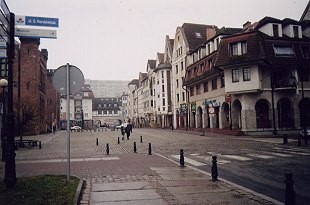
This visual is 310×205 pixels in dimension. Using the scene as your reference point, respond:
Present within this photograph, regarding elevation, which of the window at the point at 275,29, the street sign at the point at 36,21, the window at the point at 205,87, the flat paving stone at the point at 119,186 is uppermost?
the window at the point at 275,29

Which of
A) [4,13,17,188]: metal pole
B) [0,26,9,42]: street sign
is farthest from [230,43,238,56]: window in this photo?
[0,26,9,42]: street sign

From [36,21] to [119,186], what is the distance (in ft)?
16.0

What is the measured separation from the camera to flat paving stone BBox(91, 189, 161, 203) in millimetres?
6949

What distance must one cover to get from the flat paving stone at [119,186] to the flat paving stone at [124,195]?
1.14ft

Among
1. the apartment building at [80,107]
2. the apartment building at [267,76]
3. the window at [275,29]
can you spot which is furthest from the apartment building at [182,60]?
the apartment building at [80,107]

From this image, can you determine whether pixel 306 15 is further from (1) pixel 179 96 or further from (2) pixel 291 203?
(2) pixel 291 203

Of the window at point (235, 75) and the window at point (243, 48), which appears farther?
the window at point (235, 75)

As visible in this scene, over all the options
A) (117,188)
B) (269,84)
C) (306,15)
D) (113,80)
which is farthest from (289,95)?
Result: (113,80)

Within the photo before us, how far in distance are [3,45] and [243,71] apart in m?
28.3

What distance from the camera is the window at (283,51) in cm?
3249

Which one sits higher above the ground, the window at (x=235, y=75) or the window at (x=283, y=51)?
the window at (x=283, y=51)

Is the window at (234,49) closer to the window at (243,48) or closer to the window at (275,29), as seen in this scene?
the window at (243,48)

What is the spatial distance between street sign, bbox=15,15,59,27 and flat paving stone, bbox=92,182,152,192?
450 cm

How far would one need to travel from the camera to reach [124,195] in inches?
287
